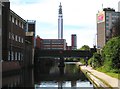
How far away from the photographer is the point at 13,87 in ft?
116

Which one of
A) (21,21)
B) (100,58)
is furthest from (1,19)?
(100,58)

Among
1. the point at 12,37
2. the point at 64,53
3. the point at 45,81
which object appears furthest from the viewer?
the point at 64,53

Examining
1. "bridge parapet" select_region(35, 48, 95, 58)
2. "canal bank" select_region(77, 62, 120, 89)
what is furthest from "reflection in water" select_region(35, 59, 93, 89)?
"bridge parapet" select_region(35, 48, 95, 58)

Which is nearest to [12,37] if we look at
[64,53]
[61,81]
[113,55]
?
[113,55]

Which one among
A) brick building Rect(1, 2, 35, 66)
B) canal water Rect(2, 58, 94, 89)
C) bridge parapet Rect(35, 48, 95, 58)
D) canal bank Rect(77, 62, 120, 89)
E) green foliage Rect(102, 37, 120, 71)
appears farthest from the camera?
bridge parapet Rect(35, 48, 95, 58)

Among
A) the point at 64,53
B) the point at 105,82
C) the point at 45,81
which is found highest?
the point at 64,53

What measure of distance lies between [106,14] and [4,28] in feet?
457

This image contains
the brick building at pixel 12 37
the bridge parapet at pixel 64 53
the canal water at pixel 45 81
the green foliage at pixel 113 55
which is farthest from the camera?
the bridge parapet at pixel 64 53

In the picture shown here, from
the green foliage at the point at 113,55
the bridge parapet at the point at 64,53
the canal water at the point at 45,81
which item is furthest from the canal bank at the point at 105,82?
the bridge parapet at the point at 64,53

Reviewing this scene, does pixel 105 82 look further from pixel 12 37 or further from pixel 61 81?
pixel 12 37

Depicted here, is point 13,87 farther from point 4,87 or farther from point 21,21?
point 21,21

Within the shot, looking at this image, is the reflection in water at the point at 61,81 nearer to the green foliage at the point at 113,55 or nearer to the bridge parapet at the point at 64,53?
the green foliage at the point at 113,55

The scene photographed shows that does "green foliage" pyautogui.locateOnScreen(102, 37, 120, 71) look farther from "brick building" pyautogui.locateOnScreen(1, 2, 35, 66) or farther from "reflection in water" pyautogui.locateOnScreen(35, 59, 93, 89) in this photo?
"brick building" pyautogui.locateOnScreen(1, 2, 35, 66)

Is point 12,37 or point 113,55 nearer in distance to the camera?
point 113,55
